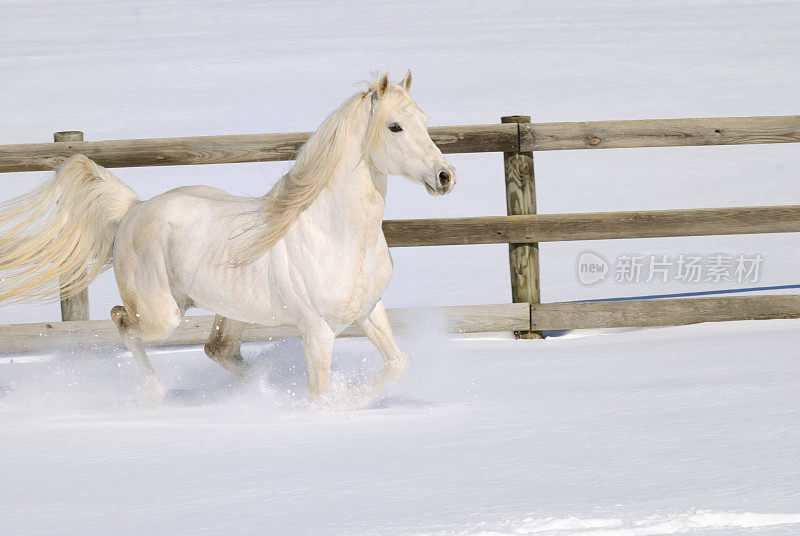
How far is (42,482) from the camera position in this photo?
292 cm

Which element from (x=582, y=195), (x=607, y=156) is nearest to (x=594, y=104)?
(x=607, y=156)

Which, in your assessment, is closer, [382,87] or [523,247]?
[382,87]

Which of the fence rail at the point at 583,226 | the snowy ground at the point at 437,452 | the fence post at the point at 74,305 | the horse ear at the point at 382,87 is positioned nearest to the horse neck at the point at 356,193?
the horse ear at the point at 382,87

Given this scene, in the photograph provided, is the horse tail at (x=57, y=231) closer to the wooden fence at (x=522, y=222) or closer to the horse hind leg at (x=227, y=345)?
the horse hind leg at (x=227, y=345)

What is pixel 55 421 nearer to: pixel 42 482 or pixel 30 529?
pixel 42 482

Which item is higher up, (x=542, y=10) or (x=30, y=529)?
(x=542, y=10)

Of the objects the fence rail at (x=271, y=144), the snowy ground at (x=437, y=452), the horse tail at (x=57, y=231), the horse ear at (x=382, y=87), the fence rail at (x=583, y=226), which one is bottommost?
the snowy ground at (x=437, y=452)

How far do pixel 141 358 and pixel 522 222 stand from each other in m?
2.38

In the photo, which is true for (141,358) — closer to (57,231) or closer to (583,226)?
(57,231)

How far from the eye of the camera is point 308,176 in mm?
3838

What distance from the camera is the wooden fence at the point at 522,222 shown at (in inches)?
221

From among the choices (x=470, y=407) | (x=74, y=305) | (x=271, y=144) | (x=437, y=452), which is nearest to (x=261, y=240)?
(x=470, y=407)

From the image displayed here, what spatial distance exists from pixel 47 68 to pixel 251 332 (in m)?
12.5

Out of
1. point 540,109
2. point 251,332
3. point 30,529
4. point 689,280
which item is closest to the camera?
point 30,529
